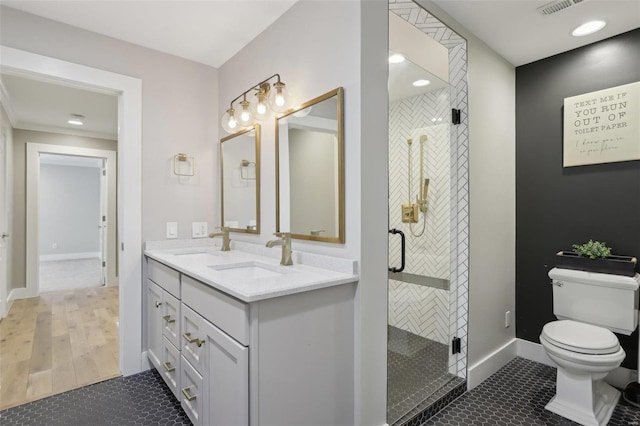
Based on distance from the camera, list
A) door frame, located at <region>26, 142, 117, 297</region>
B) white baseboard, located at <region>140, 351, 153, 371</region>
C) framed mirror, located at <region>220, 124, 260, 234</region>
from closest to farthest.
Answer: framed mirror, located at <region>220, 124, 260, 234</region>, white baseboard, located at <region>140, 351, 153, 371</region>, door frame, located at <region>26, 142, 117, 297</region>

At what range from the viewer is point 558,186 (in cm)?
247

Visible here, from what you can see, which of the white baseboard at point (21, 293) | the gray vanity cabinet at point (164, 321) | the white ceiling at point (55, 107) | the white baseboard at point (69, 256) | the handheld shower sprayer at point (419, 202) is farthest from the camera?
Answer: the white baseboard at point (69, 256)

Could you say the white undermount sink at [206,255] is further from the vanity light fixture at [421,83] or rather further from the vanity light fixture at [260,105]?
the vanity light fixture at [421,83]

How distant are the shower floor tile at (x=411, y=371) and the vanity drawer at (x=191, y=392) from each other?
37.7 inches

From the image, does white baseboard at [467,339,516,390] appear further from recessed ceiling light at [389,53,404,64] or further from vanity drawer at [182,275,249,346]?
recessed ceiling light at [389,53,404,64]

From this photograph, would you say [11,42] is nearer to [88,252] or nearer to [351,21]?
[351,21]

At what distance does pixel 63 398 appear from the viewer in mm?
2033

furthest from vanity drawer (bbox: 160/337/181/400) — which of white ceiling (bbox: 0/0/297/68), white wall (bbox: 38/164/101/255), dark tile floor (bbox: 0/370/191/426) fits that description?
white wall (bbox: 38/164/101/255)

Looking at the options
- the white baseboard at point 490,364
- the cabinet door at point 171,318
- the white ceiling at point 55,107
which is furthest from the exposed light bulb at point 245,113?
the white baseboard at point 490,364

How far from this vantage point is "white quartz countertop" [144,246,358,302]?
1300 millimetres

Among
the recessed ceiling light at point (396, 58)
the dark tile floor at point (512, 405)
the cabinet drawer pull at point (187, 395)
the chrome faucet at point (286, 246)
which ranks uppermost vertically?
the recessed ceiling light at point (396, 58)

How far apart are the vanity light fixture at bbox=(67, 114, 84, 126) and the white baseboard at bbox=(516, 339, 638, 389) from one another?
206 inches

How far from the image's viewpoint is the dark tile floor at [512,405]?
1833 mm

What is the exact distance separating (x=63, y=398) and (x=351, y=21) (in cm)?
271
